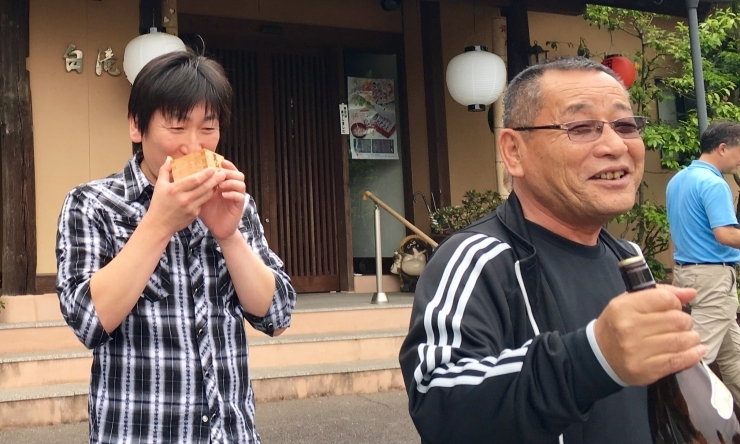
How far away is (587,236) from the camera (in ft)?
5.61

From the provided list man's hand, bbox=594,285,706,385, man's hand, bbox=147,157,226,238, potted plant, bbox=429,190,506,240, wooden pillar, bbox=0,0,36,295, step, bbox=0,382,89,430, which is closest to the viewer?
man's hand, bbox=594,285,706,385

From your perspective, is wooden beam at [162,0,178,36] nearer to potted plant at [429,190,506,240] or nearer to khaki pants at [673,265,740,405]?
potted plant at [429,190,506,240]

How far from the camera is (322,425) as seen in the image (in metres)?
4.98

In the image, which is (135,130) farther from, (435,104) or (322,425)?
(435,104)

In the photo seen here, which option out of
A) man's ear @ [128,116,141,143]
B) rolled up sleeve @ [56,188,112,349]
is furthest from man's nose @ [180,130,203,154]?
rolled up sleeve @ [56,188,112,349]

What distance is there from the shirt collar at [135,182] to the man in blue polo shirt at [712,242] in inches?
163

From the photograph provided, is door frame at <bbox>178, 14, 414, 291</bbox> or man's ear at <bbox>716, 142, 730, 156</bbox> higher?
door frame at <bbox>178, 14, 414, 291</bbox>

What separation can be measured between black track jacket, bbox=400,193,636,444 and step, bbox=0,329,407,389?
4552mm

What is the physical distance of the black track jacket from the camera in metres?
1.21

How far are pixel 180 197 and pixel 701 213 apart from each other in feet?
14.3

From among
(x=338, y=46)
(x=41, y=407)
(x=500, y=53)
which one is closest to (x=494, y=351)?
(x=41, y=407)

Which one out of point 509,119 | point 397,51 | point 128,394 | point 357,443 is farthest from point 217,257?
point 397,51

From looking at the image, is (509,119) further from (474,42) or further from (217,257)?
(474,42)

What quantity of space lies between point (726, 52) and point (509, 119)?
29.3 ft
